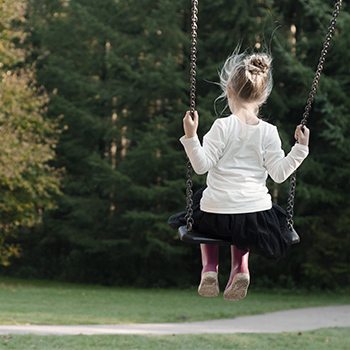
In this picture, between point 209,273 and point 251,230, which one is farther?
point 209,273

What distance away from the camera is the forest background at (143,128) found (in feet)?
49.0

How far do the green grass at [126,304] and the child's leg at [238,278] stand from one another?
8787 millimetres

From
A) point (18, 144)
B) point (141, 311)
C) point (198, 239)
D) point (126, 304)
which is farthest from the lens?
point (18, 144)

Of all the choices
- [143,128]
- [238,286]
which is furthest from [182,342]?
[143,128]

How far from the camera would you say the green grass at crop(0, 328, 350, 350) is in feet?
30.8

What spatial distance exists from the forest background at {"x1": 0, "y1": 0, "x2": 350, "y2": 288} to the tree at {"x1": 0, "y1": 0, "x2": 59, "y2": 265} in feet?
0.15

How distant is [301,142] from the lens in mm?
3312

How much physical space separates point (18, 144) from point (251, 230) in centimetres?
1351

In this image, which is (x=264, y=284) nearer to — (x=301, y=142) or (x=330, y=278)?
(x=330, y=278)

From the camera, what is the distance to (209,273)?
3.31 metres

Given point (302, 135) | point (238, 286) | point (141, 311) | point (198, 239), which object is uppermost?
point (302, 135)

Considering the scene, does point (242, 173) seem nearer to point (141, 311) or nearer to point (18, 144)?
point (141, 311)

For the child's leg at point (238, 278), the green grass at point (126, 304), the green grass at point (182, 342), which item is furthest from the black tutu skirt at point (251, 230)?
the green grass at point (126, 304)

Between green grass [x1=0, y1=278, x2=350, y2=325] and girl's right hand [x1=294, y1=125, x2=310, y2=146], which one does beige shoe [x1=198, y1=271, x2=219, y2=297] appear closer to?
girl's right hand [x1=294, y1=125, x2=310, y2=146]
